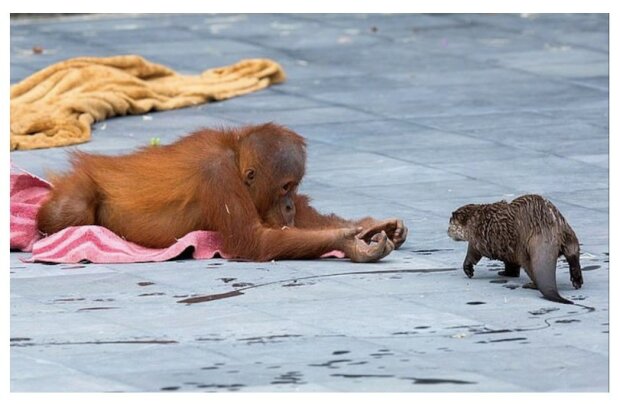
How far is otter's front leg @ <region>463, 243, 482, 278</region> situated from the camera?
7.43 meters

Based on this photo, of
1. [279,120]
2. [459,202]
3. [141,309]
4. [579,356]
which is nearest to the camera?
[579,356]

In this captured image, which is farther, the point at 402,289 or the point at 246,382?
the point at 402,289

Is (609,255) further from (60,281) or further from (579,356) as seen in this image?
(60,281)

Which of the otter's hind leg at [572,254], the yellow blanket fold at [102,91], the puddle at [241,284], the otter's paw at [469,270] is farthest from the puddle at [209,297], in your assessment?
the yellow blanket fold at [102,91]

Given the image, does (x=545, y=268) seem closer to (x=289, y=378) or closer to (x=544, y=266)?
(x=544, y=266)

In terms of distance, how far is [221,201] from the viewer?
25.5 ft

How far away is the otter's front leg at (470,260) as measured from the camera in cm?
743

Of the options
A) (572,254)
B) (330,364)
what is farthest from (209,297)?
(572,254)

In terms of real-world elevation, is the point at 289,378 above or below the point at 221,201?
below

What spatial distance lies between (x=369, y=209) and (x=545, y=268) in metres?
2.22

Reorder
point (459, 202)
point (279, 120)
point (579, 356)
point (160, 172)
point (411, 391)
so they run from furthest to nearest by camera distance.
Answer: point (279, 120)
point (459, 202)
point (160, 172)
point (579, 356)
point (411, 391)

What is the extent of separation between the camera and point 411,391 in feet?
18.4
